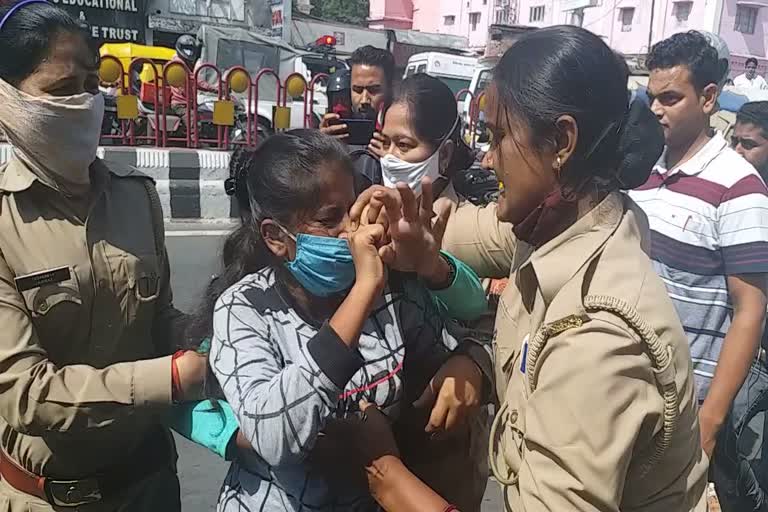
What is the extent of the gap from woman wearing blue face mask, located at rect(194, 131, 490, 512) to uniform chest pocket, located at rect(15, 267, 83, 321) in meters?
0.28

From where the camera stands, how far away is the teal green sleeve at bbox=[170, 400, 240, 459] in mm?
1376

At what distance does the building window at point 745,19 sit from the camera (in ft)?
82.5

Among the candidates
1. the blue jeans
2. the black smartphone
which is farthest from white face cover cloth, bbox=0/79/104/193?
the blue jeans

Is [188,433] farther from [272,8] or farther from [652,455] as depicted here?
[272,8]

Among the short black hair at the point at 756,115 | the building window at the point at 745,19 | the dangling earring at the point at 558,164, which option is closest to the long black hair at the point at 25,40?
the dangling earring at the point at 558,164

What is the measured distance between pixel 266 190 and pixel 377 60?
2544 mm

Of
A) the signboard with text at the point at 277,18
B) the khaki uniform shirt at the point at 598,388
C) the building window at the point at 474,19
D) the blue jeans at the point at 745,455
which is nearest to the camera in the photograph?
the khaki uniform shirt at the point at 598,388

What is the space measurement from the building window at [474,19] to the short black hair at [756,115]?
33.1 m

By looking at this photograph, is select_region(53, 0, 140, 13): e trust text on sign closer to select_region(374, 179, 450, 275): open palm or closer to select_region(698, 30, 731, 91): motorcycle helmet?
select_region(698, 30, 731, 91): motorcycle helmet

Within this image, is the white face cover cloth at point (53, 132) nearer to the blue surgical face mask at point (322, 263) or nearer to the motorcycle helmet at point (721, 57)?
the blue surgical face mask at point (322, 263)

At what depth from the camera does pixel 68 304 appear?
4.78 feet

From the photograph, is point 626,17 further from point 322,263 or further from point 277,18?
point 322,263

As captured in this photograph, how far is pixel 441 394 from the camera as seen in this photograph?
1.40 metres

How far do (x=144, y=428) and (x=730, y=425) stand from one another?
1.94m
